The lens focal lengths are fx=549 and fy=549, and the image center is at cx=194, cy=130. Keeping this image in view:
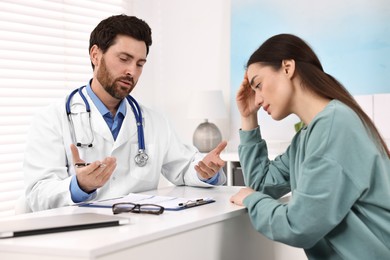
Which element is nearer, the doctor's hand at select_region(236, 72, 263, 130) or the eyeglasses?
the eyeglasses

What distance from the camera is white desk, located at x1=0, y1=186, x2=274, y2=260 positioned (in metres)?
1.14

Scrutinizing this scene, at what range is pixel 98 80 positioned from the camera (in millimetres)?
2350

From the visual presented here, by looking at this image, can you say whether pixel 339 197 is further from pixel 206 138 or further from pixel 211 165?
pixel 206 138

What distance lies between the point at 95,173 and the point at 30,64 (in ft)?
6.64

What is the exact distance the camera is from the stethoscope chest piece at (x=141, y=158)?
2.21 meters

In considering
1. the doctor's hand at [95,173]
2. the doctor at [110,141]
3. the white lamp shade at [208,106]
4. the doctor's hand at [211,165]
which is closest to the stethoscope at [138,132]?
the doctor at [110,141]

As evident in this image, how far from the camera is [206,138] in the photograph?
389 cm

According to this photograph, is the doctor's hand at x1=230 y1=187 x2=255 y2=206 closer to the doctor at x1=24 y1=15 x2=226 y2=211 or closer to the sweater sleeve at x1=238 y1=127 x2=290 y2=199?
the sweater sleeve at x1=238 y1=127 x2=290 y2=199

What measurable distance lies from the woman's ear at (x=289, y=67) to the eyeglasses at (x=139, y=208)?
520mm

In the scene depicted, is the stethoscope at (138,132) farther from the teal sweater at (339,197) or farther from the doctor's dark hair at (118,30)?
the teal sweater at (339,197)

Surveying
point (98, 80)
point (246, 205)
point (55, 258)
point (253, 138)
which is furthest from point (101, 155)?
point (55, 258)

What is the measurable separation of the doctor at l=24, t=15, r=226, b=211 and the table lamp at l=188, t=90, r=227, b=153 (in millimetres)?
1431

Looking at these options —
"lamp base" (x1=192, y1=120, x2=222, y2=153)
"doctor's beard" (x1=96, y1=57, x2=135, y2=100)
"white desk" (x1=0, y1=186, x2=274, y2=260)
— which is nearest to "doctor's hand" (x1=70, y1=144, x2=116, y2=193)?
"white desk" (x1=0, y1=186, x2=274, y2=260)

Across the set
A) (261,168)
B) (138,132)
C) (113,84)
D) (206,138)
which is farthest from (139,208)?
(206,138)
